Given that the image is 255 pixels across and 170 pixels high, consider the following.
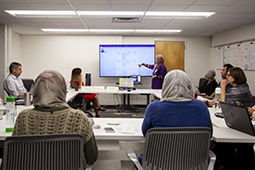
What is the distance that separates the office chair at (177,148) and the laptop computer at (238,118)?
1.72ft

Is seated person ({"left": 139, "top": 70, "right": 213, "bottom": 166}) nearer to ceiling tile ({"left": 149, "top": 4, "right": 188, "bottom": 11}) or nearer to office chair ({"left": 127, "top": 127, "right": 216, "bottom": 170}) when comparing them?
office chair ({"left": 127, "top": 127, "right": 216, "bottom": 170})

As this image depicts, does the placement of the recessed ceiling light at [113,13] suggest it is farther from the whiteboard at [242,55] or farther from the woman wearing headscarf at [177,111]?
the woman wearing headscarf at [177,111]

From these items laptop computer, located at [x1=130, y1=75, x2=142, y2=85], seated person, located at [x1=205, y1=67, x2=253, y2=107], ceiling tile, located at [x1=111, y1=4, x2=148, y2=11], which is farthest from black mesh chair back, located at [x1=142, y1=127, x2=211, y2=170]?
laptop computer, located at [x1=130, y1=75, x2=142, y2=85]

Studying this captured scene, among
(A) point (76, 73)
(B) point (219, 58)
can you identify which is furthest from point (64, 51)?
(B) point (219, 58)

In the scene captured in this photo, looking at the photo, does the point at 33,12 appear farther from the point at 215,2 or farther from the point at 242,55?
the point at 242,55

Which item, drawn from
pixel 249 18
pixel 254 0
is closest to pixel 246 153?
pixel 254 0

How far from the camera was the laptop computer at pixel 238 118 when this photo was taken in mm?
1729

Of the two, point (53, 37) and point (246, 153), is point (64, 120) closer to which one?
point (246, 153)

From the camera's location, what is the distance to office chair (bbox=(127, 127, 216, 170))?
1.35m

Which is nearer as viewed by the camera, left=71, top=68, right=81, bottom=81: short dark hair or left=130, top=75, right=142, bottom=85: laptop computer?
left=71, top=68, right=81, bottom=81: short dark hair

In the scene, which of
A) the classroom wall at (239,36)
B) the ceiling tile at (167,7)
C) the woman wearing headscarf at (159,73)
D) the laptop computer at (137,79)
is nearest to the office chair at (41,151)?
the ceiling tile at (167,7)

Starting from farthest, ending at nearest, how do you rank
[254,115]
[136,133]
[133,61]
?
[133,61] → [254,115] → [136,133]

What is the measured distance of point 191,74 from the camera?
7281 millimetres

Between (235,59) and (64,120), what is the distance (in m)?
5.48
